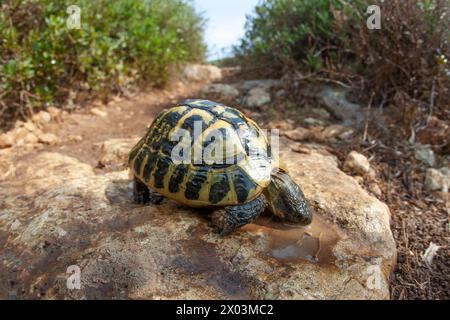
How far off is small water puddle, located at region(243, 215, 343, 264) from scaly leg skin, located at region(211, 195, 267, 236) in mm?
170

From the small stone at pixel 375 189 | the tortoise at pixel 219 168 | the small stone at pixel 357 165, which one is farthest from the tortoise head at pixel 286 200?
the small stone at pixel 357 165

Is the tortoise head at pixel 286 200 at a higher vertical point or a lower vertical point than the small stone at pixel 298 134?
lower

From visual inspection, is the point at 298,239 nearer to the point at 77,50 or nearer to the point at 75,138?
the point at 75,138

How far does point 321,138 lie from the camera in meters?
4.34

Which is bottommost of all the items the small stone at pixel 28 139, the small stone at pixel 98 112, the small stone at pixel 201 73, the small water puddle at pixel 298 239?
the small water puddle at pixel 298 239

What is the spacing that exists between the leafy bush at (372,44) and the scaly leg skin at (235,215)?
8.78 feet

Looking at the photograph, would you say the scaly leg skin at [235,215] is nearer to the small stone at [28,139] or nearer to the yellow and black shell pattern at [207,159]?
the yellow and black shell pattern at [207,159]

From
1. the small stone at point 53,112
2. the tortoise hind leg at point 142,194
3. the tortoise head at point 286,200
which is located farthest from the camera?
the small stone at point 53,112

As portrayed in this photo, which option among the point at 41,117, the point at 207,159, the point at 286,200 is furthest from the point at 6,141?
the point at 286,200

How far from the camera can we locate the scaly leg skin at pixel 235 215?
7.88 feet

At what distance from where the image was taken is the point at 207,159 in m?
2.46

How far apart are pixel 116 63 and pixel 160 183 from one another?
11.7ft

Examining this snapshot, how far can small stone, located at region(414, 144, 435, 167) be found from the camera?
3.92m

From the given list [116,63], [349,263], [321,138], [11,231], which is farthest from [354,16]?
[11,231]
